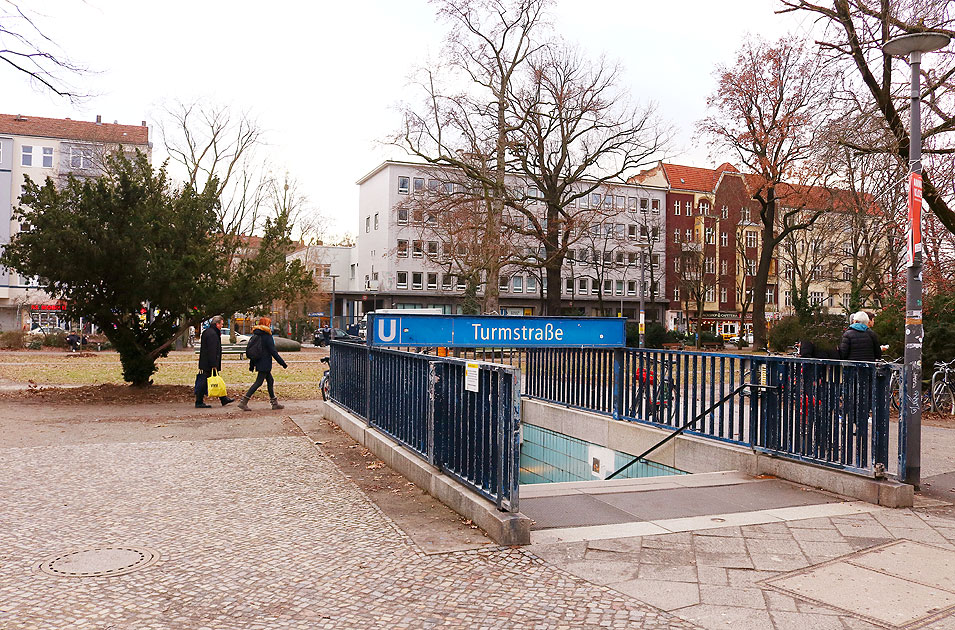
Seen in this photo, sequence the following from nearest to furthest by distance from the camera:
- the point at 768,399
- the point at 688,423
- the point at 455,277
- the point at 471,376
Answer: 1. the point at 471,376
2. the point at 768,399
3. the point at 688,423
4. the point at 455,277

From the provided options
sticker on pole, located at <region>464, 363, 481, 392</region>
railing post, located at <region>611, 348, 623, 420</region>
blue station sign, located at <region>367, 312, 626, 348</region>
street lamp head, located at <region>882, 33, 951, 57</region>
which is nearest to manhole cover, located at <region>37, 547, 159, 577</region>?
sticker on pole, located at <region>464, 363, 481, 392</region>

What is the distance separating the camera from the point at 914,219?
7.67 metres

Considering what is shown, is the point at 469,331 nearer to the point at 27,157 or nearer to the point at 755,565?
the point at 755,565

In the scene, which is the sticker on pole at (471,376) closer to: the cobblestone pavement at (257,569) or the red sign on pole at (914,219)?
the cobblestone pavement at (257,569)

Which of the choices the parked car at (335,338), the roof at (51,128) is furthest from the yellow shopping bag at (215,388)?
the roof at (51,128)

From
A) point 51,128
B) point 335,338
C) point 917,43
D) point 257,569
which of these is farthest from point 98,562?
point 51,128

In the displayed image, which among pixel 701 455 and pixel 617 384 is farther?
pixel 617 384

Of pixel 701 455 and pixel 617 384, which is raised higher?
pixel 617 384

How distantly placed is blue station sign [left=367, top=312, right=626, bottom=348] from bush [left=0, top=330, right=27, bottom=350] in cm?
4362

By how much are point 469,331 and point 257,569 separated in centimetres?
493

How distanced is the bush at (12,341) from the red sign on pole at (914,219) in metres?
48.8

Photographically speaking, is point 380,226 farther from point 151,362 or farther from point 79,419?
point 79,419

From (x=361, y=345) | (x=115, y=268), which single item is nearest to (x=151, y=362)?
(x=115, y=268)

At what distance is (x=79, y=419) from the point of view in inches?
539
